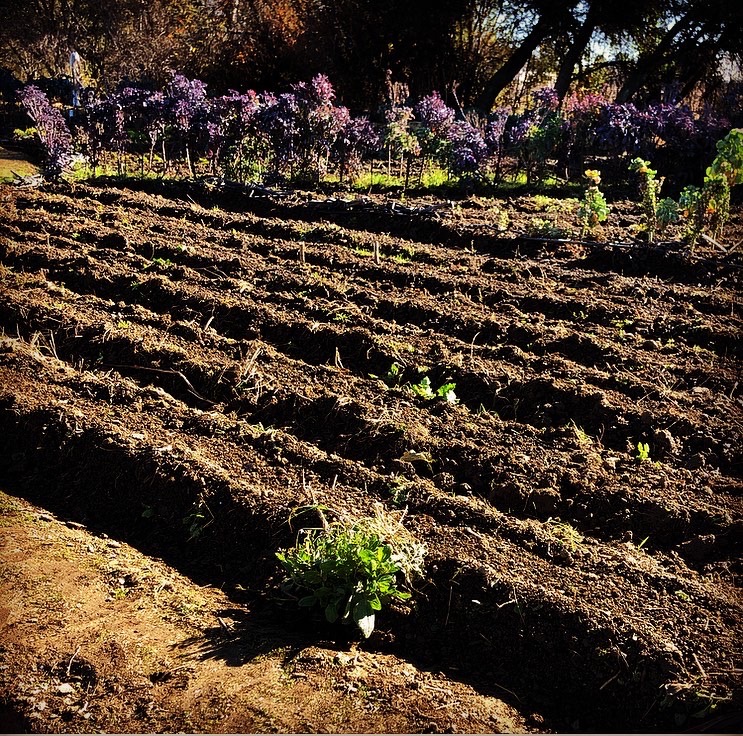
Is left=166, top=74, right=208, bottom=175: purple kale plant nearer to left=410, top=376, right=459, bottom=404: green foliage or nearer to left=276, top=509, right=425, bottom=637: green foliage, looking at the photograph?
left=410, top=376, right=459, bottom=404: green foliage

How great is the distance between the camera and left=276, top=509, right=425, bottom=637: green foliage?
2648mm

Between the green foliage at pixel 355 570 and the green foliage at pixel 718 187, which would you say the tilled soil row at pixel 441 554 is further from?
the green foliage at pixel 718 187

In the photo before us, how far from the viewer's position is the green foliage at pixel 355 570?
2.65 meters

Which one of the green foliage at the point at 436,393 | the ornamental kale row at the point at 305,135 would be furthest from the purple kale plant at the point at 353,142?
the green foliage at the point at 436,393

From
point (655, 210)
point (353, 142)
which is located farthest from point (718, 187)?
point (353, 142)

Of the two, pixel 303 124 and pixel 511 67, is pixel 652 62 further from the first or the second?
pixel 303 124

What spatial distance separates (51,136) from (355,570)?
7.25 metres

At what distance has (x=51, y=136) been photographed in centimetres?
816

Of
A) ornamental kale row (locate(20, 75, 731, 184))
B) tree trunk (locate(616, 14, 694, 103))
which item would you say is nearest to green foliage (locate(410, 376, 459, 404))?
ornamental kale row (locate(20, 75, 731, 184))

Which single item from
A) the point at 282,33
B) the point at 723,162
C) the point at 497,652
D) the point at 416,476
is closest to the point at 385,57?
the point at 282,33

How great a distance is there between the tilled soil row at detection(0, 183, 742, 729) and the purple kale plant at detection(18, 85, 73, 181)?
2.49 metres

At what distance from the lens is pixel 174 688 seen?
2.44 m

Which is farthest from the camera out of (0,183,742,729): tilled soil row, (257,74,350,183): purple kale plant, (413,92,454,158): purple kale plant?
(413,92,454,158): purple kale plant

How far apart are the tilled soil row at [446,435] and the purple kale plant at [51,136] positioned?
249 cm
